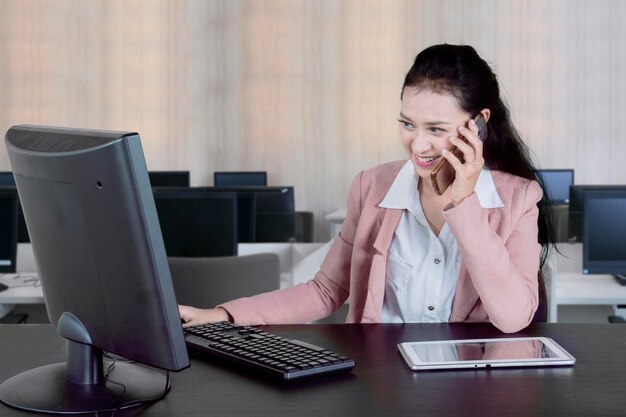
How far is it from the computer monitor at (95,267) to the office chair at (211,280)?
1.72 m

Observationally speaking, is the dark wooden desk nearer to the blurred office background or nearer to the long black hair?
the long black hair

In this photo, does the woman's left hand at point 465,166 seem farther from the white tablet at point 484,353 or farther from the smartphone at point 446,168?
the white tablet at point 484,353

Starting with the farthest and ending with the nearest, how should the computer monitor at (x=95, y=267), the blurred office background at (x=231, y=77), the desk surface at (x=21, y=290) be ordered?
the blurred office background at (x=231, y=77) → the desk surface at (x=21, y=290) → the computer monitor at (x=95, y=267)

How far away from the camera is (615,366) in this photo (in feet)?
5.29

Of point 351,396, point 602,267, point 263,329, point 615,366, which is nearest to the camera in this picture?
point 351,396

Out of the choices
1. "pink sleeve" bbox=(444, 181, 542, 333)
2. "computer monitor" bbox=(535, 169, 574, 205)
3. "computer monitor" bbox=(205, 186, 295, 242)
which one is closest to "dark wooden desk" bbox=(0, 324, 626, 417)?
"pink sleeve" bbox=(444, 181, 542, 333)

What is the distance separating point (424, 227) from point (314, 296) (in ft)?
1.15

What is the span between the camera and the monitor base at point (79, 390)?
140 centimetres

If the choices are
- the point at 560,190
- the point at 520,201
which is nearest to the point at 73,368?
the point at 520,201

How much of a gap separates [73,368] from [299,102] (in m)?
8.20

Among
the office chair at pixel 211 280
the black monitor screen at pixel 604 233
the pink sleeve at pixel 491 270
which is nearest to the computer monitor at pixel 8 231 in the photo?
the office chair at pixel 211 280

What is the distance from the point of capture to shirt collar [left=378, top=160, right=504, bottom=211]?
2.28 metres

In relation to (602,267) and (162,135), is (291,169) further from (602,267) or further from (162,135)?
(602,267)

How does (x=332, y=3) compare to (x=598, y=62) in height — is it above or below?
above
